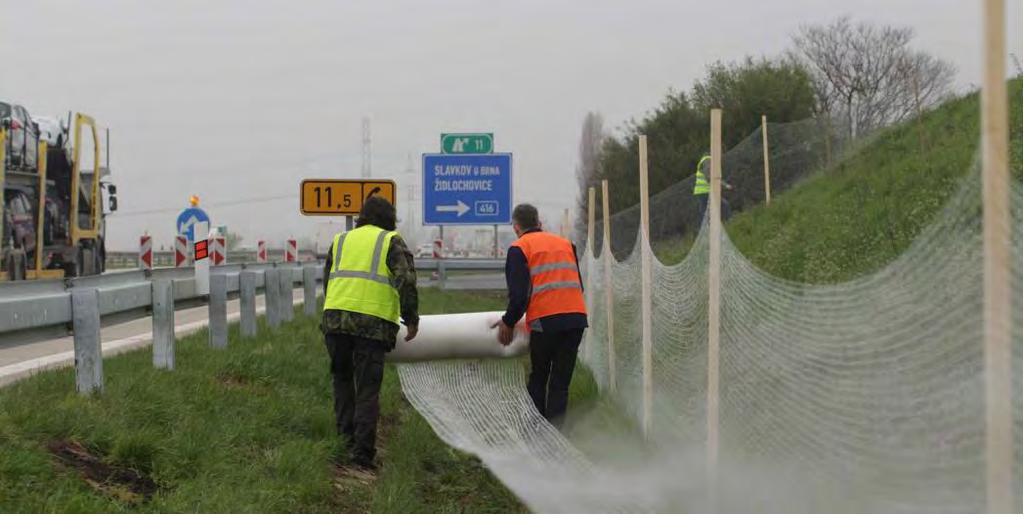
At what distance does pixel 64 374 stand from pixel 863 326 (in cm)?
570

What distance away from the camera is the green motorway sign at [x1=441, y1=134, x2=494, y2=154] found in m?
19.6

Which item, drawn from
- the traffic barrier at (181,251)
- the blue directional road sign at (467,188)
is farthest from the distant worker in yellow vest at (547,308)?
the traffic barrier at (181,251)

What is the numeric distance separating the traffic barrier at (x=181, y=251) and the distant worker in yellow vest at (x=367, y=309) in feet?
41.8

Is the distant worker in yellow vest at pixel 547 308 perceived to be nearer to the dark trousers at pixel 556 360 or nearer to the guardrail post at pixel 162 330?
the dark trousers at pixel 556 360

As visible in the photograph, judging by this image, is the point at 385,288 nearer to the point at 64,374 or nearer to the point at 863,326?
the point at 64,374

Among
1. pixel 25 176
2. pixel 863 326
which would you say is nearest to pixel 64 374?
pixel 863 326

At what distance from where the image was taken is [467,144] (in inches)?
774

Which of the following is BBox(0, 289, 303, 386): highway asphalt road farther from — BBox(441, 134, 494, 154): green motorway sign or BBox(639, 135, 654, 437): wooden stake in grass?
BBox(441, 134, 494, 154): green motorway sign

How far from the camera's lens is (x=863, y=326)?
426cm

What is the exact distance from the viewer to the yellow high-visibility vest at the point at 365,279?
7.15 meters

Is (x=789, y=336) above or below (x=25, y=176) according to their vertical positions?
below

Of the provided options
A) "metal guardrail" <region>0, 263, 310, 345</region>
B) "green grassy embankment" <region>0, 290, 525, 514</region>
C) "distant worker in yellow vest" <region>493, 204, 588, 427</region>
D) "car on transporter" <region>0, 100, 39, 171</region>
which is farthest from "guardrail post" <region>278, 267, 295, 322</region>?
"car on transporter" <region>0, 100, 39, 171</region>

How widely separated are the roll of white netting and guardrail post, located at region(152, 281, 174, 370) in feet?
5.62

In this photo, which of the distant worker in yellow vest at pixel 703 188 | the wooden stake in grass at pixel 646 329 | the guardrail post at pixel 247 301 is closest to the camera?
the wooden stake in grass at pixel 646 329
